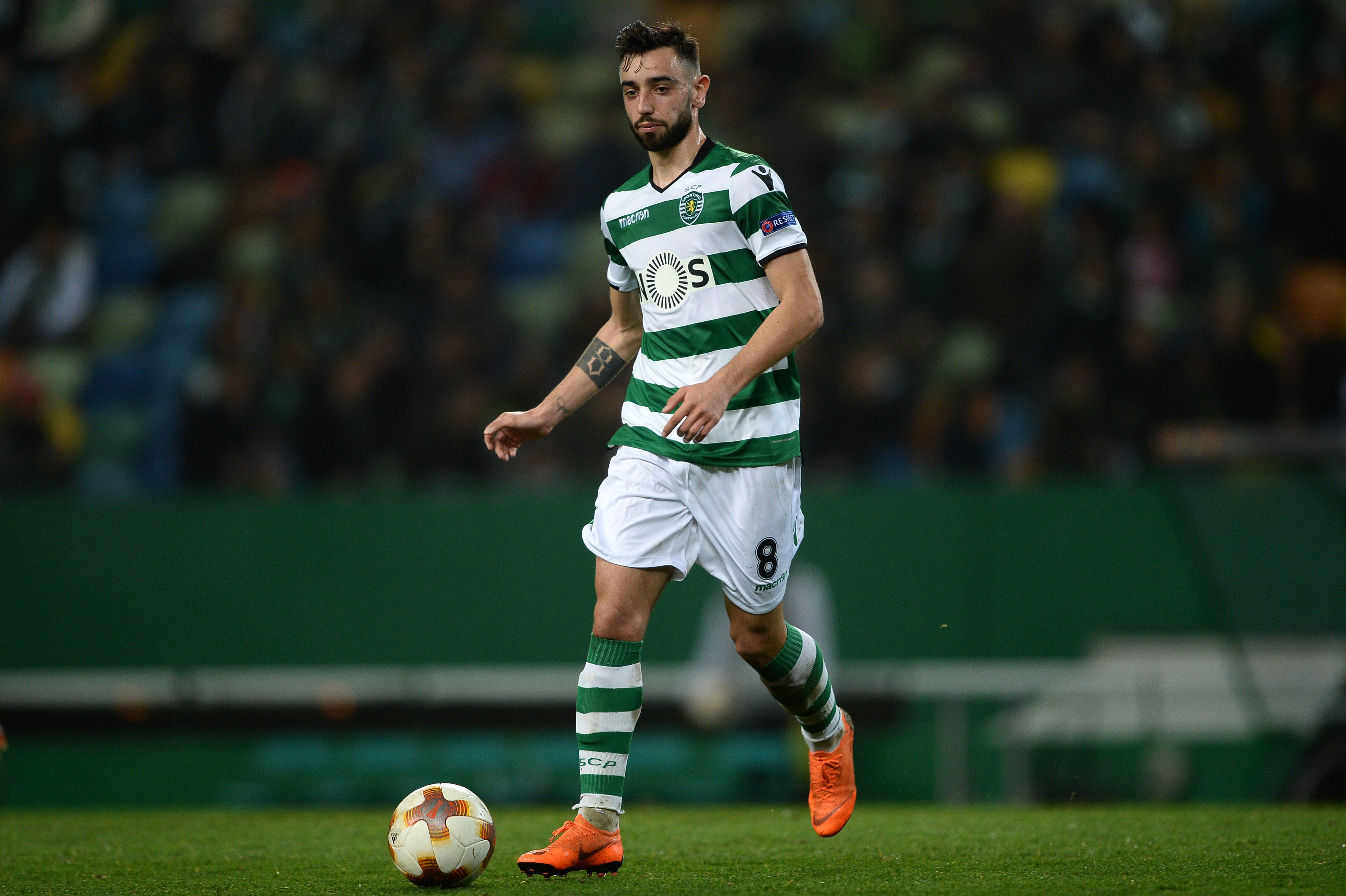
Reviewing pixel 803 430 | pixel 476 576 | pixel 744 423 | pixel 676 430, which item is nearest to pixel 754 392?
pixel 744 423

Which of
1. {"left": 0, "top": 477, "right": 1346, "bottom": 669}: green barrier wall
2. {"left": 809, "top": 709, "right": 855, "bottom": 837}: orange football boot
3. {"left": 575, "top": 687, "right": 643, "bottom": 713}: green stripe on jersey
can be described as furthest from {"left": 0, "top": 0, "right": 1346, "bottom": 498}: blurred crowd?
{"left": 575, "top": 687, "right": 643, "bottom": 713}: green stripe on jersey

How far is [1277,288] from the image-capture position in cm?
1043

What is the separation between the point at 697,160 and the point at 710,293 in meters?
0.42

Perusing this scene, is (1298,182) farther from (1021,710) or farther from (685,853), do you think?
(685,853)

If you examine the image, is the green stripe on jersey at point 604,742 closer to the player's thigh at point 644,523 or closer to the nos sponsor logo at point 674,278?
the player's thigh at point 644,523

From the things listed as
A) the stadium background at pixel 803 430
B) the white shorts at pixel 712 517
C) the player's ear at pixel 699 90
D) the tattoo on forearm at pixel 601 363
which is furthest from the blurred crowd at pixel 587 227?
the player's ear at pixel 699 90

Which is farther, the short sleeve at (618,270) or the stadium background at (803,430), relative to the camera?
the stadium background at (803,430)

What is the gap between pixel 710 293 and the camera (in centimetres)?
463

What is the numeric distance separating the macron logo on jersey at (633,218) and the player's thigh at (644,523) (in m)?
0.74

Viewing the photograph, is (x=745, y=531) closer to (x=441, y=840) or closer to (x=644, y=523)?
(x=644, y=523)

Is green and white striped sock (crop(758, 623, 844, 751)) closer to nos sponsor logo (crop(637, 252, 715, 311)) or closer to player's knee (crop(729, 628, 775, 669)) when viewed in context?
player's knee (crop(729, 628, 775, 669))

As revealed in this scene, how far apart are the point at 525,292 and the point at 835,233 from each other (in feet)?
8.93

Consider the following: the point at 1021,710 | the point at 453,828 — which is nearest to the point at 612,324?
the point at 453,828

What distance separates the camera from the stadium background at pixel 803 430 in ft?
29.6
